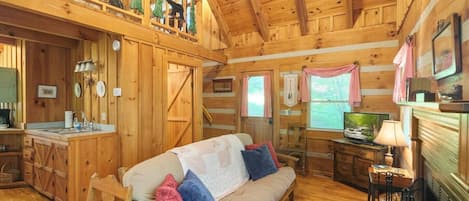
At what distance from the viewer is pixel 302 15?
4852 mm

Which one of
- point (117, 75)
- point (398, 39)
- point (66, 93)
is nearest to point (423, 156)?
point (398, 39)

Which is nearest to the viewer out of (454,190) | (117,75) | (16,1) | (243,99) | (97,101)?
(454,190)

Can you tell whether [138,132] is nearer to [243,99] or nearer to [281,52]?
[243,99]

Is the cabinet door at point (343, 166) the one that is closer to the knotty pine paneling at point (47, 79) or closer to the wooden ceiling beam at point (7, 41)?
the knotty pine paneling at point (47, 79)

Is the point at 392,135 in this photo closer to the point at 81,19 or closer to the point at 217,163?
the point at 217,163

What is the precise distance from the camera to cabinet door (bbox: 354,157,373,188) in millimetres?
3732

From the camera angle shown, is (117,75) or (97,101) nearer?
(117,75)

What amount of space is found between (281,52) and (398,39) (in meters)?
2.11

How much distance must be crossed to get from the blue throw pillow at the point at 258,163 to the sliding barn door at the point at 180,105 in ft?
6.45

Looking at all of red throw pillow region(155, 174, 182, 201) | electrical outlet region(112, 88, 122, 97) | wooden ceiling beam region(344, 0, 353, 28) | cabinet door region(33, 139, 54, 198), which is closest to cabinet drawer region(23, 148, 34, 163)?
cabinet door region(33, 139, 54, 198)

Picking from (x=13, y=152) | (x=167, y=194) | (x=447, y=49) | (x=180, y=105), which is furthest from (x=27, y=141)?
(x=447, y=49)

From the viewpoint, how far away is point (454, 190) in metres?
1.30

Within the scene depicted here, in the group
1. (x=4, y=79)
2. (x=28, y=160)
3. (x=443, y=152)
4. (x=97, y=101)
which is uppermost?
(x=4, y=79)

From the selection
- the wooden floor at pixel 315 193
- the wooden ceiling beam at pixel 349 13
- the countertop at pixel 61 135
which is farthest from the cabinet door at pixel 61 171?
the wooden ceiling beam at pixel 349 13
